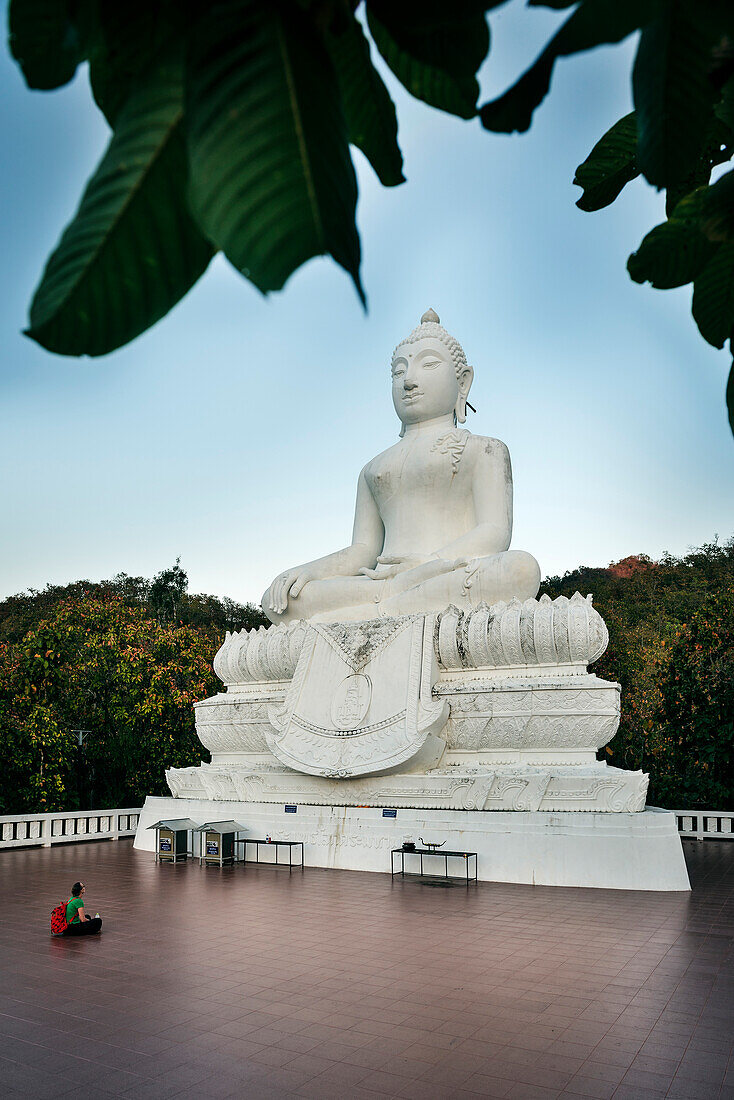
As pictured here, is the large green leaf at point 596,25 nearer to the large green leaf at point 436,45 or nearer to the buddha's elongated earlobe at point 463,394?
the large green leaf at point 436,45

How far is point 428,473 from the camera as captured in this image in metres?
14.5

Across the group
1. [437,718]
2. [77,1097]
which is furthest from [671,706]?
[77,1097]

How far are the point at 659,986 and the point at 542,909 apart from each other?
2.65 m

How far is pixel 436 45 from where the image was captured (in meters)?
0.80

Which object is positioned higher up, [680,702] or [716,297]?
[716,297]

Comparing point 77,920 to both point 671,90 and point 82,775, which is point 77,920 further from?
point 82,775

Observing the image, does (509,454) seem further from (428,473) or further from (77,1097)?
(77,1097)

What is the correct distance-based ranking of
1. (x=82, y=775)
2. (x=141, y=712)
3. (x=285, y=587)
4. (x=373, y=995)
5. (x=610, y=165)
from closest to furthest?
(x=610, y=165), (x=373, y=995), (x=285, y=587), (x=141, y=712), (x=82, y=775)

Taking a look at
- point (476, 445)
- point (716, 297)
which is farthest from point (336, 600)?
point (716, 297)

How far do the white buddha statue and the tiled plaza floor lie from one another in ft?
15.0

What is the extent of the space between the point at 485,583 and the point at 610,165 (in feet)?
36.9

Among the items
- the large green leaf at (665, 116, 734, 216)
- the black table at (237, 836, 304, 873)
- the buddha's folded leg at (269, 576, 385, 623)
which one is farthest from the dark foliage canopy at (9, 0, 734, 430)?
the buddha's folded leg at (269, 576, 385, 623)

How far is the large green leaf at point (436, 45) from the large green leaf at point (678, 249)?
1.01 feet

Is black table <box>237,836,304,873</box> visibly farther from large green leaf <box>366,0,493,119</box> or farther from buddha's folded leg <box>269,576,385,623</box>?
large green leaf <box>366,0,493,119</box>
